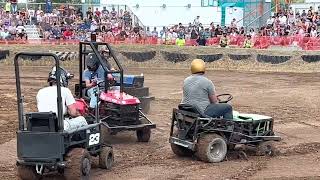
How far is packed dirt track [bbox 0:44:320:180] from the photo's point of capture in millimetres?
7742

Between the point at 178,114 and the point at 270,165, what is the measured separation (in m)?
1.52

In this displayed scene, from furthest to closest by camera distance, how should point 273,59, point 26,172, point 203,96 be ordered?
point 273,59 < point 203,96 < point 26,172

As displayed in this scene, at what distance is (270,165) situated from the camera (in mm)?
8188

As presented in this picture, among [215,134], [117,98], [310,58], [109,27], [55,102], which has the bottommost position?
[215,134]

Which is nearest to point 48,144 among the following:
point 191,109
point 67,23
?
point 191,109

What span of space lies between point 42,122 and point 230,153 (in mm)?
3380

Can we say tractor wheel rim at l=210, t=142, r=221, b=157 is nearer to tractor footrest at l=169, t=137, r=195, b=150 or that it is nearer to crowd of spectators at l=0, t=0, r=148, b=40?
tractor footrest at l=169, t=137, r=195, b=150

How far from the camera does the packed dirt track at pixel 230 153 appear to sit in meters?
7.74

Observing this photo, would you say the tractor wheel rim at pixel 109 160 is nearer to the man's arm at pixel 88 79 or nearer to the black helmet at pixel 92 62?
the man's arm at pixel 88 79

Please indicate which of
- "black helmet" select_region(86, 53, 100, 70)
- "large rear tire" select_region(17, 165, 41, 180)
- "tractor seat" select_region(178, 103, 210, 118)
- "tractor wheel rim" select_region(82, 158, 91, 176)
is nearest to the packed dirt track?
"large rear tire" select_region(17, 165, 41, 180)

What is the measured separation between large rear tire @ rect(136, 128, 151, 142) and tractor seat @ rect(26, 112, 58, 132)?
10.9 feet

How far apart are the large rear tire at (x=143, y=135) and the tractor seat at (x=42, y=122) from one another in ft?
10.9

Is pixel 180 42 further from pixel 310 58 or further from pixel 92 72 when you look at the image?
pixel 92 72

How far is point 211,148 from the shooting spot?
8.27 meters
